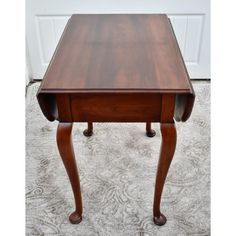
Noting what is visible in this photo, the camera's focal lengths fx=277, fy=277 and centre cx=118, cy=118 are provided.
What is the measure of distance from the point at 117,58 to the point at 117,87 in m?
0.22

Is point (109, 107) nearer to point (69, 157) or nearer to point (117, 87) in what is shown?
A: point (117, 87)

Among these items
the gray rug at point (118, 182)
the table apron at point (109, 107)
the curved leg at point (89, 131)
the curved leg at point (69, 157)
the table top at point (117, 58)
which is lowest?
the gray rug at point (118, 182)

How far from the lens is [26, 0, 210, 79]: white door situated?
2.10 meters

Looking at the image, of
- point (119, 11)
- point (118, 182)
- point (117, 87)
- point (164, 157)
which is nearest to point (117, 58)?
point (117, 87)

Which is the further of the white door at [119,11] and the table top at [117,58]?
the white door at [119,11]

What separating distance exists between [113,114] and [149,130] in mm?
827

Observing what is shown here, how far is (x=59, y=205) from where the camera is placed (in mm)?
1420

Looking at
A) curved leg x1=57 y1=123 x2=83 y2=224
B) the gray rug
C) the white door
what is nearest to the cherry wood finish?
curved leg x1=57 y1=123 x2=83 y2=224

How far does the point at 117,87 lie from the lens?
95cm

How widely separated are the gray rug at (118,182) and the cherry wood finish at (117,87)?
6.7 inches

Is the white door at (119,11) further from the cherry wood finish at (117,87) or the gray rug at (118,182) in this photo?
the cherry wood finish at (117,87)

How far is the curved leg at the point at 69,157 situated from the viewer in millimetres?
1042

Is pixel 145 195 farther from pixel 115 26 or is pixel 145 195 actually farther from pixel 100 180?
pixel 115 26

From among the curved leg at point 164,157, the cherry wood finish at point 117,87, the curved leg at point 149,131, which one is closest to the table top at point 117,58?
the cherry wood finish at point 117,87
